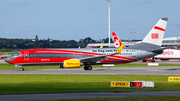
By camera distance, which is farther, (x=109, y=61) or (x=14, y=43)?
(x=14, y=43)

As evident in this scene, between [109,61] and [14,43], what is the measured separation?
90.0 m

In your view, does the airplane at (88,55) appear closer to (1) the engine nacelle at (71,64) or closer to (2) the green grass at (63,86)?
(1) the engine nacelle at (71,64)

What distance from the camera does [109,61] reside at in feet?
159

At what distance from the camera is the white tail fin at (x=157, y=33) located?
1919 inches

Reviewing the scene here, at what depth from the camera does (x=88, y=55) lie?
Result: 159ft

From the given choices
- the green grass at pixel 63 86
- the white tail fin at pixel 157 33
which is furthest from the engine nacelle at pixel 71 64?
the white tail fin at pixel 157 33

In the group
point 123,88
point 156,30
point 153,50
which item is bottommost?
point 123,88

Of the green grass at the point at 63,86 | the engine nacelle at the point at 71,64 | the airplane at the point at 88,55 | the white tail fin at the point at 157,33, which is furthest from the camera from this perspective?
the white tail fin at the point at 157,33

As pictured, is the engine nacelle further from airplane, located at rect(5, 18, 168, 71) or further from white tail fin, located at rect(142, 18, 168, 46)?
white tail fin, located at rect(142, 18, 168, 46)

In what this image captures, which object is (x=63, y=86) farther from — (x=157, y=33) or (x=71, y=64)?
(x=157, y=33)

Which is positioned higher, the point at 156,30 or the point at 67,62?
the point at 156,30

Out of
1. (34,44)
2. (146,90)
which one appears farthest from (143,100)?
(34,44)

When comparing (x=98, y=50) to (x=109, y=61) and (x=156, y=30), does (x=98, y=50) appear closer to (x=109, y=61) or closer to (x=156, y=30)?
(x=109, y=61)

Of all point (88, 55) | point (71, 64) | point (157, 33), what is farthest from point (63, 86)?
point (157, 33)
